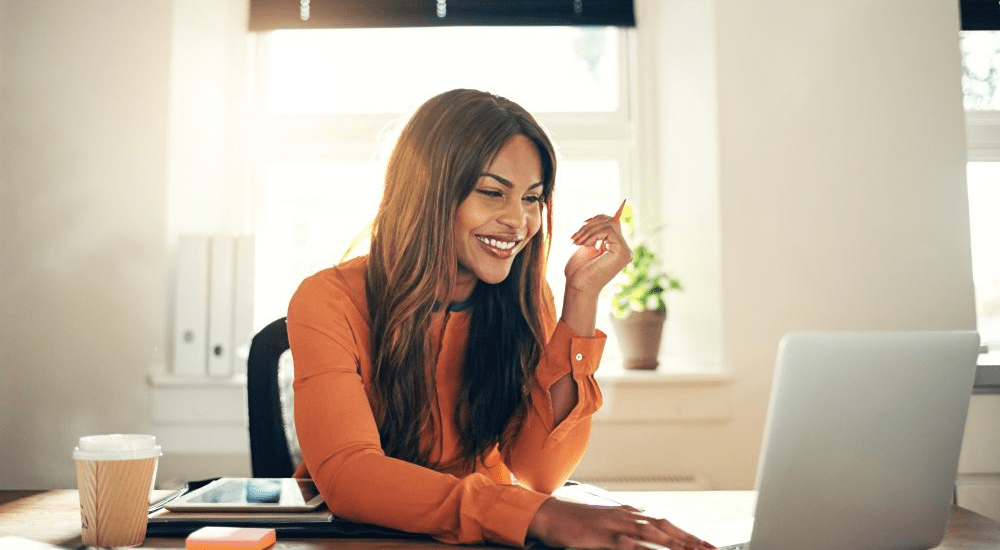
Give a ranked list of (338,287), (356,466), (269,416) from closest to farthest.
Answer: (356,466)
(338,287)
(269,416)

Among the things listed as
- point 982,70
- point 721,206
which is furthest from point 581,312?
point 982,70

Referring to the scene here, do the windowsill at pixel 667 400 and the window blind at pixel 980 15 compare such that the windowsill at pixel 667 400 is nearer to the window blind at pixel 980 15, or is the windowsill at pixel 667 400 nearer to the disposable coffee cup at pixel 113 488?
the window blind at pixel 980 15

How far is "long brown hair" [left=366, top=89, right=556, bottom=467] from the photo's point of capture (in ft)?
4.17

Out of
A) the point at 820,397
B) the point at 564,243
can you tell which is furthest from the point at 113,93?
the point at 820,397

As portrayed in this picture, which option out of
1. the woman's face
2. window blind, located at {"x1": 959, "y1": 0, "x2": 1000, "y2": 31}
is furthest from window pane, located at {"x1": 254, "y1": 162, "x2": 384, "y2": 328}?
window blind, located at {"x1": 959, "y1": 0, "x2": 1000, "y2": 31}

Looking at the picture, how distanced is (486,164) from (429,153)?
3.7 inches

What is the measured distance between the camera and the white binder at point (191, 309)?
2264 mm

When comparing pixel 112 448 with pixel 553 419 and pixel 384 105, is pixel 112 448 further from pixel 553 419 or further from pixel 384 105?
pixel 384 105

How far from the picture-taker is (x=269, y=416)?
1392 millimetres

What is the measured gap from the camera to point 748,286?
7.45 ft

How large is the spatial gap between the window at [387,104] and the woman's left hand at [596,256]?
47.6 inches

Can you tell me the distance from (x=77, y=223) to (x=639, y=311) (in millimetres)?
1621

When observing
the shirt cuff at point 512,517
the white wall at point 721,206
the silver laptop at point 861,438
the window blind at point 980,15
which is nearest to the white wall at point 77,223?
the white wall at point 721,206

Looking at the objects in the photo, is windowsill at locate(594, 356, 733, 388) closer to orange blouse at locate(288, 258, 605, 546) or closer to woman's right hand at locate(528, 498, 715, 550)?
orange blouse at locate(288, 258, 605, 546)
